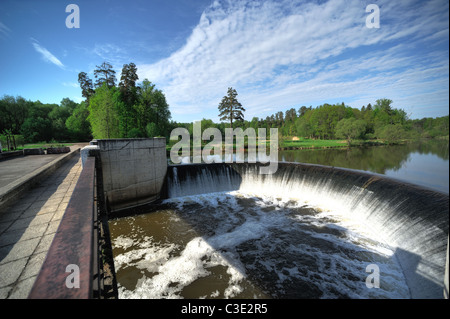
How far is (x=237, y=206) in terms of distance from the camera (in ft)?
37.8

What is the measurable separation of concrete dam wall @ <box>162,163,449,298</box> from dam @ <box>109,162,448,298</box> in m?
0.04

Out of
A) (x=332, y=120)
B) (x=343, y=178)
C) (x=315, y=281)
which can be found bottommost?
(x=315, y=281)

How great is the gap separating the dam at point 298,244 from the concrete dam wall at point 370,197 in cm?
4

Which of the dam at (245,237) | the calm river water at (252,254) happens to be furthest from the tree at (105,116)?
the calm river water at (252,254)

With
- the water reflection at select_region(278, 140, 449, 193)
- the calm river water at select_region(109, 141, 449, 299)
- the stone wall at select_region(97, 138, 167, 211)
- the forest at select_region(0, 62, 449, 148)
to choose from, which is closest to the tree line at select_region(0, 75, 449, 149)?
the forest at select_region(0, 62, 449, 148)

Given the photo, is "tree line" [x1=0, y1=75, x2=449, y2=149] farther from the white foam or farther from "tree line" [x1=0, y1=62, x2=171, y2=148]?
the white foam

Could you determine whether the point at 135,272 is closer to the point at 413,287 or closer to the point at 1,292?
the point at 1,292


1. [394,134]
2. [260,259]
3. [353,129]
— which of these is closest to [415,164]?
[260,259]

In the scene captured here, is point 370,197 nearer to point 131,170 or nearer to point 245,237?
point 245,237

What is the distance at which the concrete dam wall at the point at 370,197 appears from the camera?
5.45 metres

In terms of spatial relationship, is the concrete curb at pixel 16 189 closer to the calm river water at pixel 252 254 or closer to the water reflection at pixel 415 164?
the calm river water at pixel 252 254

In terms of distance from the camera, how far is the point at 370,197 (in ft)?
28.8
